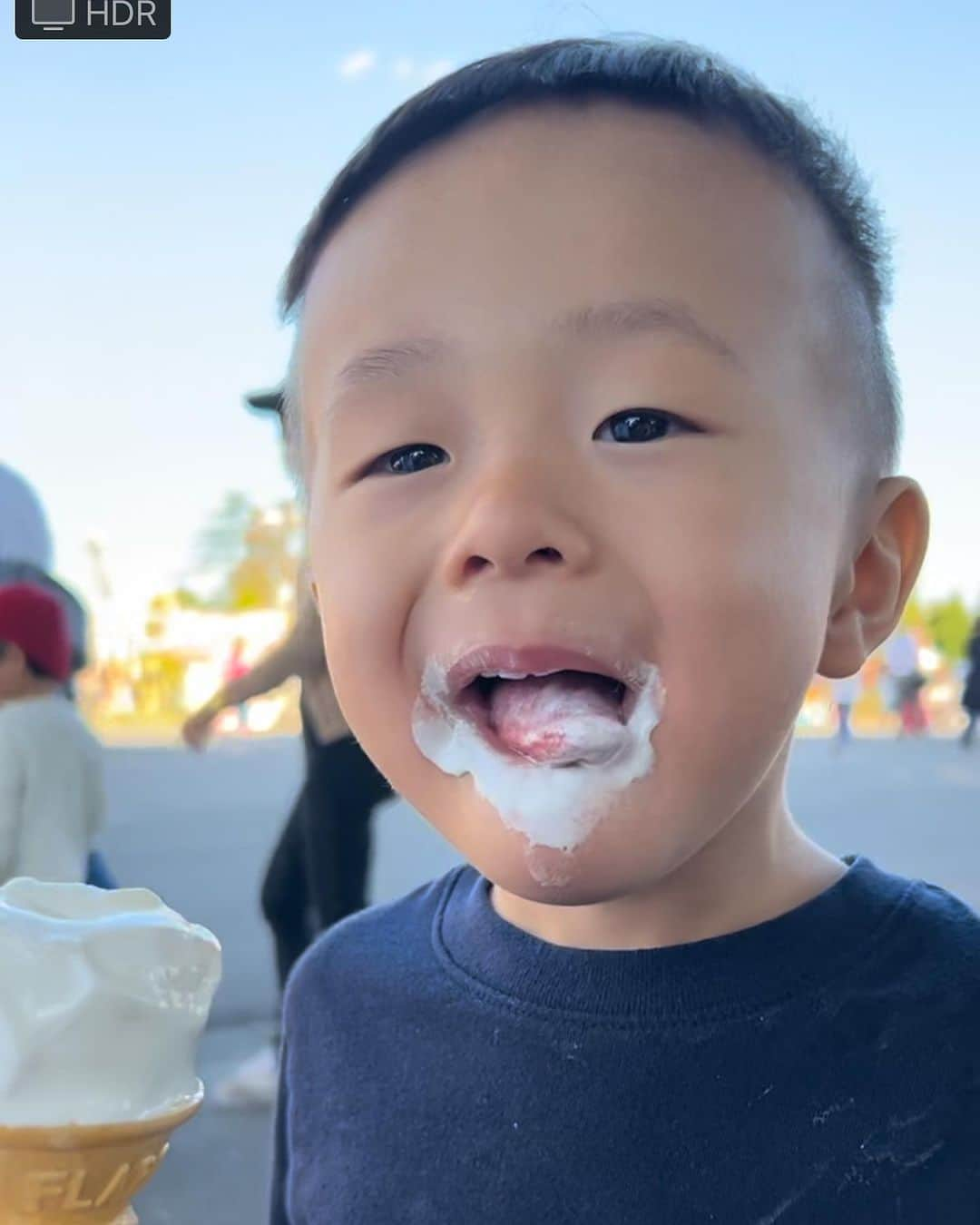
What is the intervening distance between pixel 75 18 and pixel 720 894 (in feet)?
2.97

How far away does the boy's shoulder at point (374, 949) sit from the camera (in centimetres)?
77

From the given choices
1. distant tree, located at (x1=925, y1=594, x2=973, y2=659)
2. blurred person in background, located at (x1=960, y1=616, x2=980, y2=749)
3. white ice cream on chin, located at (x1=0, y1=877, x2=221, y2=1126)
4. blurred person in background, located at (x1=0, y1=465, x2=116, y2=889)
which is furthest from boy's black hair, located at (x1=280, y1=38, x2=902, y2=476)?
blurred person in background, located at (x1=0, y1=465, x2=116, y2=889)

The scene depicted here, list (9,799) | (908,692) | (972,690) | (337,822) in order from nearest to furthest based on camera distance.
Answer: (9,799)
(337,822)
(972,690)
(908,692)

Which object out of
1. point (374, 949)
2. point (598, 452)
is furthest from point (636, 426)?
point (374, 949)

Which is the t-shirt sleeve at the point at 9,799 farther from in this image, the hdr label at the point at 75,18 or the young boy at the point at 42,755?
the hdr label at the point at 75,18

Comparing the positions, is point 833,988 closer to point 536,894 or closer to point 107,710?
point 536,894

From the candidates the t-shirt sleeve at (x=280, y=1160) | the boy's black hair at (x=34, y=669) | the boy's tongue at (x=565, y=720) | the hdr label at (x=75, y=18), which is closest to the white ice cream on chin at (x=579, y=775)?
the boy's tongue at (x=565, y=720)

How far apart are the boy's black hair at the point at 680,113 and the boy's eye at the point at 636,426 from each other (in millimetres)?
121

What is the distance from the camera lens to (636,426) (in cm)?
54

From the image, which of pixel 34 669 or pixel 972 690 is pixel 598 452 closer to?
pixel 34 669

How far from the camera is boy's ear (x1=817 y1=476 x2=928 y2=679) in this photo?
25.2 inches

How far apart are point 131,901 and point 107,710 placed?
179cm

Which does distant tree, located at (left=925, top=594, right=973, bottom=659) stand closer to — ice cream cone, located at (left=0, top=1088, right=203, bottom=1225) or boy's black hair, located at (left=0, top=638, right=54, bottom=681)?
boy's black hair, located at (left=0, top=638, right=54, bottom=681)

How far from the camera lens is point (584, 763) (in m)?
0.52
